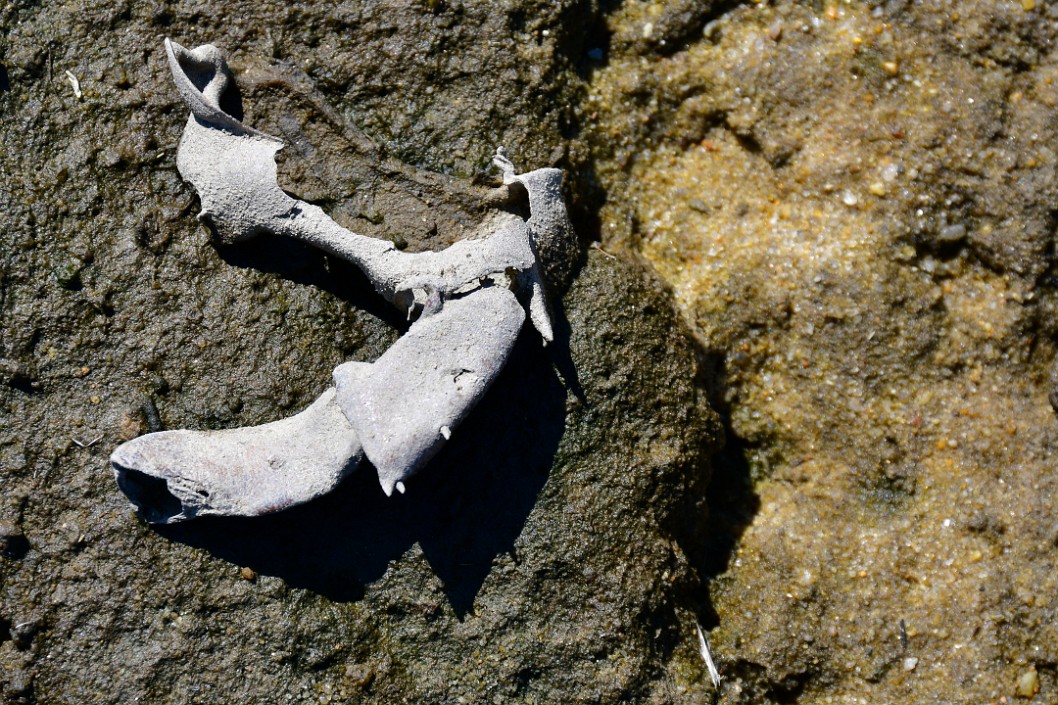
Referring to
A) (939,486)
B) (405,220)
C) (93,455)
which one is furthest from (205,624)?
(939,486)

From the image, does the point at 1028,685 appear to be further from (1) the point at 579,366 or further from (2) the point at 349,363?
(2) the point at 349,363

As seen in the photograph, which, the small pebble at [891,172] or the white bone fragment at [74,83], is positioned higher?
the white bone fragment at [74,83]

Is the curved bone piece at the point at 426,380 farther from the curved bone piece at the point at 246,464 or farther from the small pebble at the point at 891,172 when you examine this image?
the small pebble at the point at 891,172

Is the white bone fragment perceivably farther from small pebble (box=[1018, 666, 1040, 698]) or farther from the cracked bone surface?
small pebble (box=[1018, 666, 1040, 698])

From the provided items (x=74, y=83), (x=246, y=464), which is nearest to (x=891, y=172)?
(x=246, y=464)

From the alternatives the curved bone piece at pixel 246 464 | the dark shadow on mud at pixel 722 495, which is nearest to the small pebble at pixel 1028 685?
the dark shadow on mud at pixel 722 495

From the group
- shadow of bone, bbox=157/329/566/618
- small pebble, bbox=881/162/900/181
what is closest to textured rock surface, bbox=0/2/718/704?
shadow of bone, bbox=157/329/566/618

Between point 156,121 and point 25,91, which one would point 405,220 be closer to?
point 156,121
